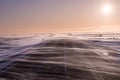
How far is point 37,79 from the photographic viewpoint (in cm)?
1068

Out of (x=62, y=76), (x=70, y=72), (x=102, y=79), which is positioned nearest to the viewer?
(x=102, y=79)

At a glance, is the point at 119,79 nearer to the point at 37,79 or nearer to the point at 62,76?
the point at 62,76

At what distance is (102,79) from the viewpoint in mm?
10484

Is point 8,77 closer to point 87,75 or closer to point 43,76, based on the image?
point 43,76

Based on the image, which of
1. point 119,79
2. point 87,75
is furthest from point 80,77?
point 119,79

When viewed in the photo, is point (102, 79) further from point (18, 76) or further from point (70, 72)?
point (18, 76)

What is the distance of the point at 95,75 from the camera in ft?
37.7

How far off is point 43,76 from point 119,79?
4.51 m

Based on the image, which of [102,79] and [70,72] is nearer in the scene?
[102,79]

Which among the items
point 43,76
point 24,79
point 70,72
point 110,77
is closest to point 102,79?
point 110,77

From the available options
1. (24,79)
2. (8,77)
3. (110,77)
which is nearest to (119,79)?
(110,77)

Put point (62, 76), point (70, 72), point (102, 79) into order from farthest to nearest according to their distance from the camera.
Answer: point (70, 72), point (62, 76), point (102, 79)

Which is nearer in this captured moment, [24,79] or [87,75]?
[24,79]

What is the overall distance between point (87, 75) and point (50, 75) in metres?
2.32
